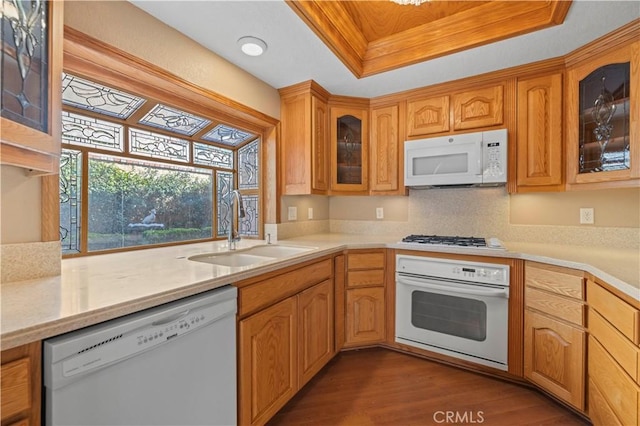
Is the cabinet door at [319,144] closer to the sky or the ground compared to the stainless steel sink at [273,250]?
closer to the sky

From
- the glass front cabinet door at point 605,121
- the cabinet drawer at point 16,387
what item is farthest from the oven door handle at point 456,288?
the cabinet drawer at point 16,387

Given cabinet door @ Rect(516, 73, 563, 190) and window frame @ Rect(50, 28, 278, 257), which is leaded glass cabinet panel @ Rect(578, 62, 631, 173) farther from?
window frame @ Rect(50, 28, 278, 257)

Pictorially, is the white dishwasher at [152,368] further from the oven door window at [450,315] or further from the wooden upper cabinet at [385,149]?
the wooden upper cabinet at [385,149]

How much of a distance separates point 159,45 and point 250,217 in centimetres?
139

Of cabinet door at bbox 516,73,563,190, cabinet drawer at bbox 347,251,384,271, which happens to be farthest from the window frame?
cabinet door at bbox 516,73,563,190

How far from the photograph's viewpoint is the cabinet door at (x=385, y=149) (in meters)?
2.49

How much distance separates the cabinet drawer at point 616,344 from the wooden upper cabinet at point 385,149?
151 centimetres

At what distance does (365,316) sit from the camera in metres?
2.20

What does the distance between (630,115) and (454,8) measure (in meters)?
1.19

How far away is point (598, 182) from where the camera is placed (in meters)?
1.74

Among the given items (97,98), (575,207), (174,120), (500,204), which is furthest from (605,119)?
(97,98)

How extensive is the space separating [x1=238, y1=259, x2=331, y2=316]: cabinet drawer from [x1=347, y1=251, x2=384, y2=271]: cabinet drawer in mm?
329

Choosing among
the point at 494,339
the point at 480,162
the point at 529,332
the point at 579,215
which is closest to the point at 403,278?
the point at 494,339

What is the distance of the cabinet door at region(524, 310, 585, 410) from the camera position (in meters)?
1.50
